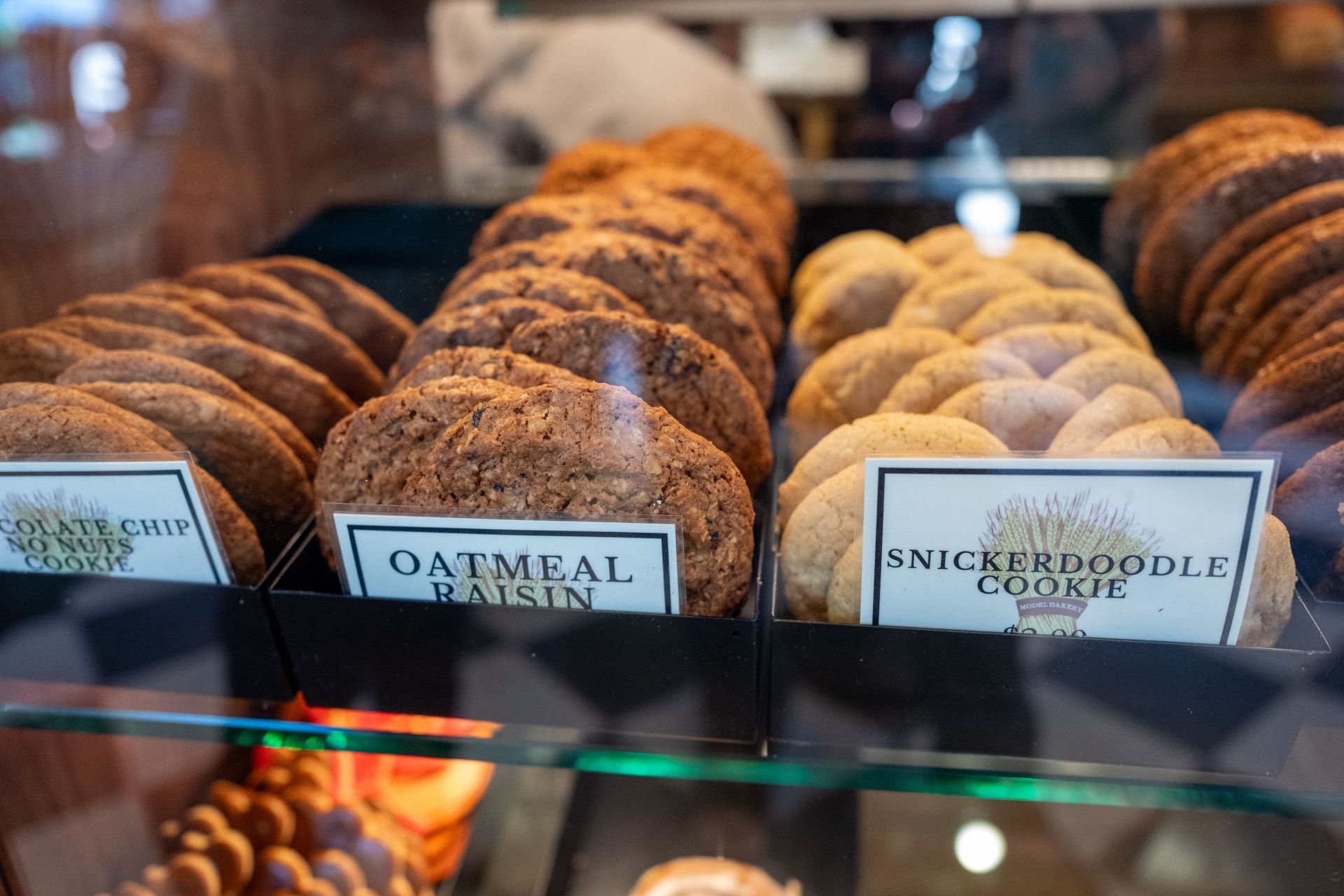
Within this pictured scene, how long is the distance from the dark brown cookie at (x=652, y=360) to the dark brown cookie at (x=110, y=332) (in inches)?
14.9

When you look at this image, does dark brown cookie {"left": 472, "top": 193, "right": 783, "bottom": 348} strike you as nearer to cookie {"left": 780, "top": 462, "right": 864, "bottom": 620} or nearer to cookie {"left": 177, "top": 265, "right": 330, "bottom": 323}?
cookie {"left": 177, "top": 265, "right": 330, "bottom": 323}

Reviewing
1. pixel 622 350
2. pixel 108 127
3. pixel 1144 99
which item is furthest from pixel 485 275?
pixel 1144 99

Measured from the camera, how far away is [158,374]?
0.87 meters

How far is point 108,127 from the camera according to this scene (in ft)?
3.99

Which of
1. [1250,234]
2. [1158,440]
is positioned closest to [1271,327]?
[1250,234]

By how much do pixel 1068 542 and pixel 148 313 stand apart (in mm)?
908

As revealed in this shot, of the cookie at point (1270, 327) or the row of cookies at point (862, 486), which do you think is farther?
the cookie at point (1270, 327)

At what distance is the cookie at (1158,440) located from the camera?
0.74m

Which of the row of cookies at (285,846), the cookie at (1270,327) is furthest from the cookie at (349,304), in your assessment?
the cookie at (1270,327)

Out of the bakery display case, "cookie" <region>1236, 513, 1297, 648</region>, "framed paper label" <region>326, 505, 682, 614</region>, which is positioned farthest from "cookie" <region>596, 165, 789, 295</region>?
"cookie" <region>1236, 513, 1297, 648</region>

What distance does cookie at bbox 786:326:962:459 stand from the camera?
0.99 meters

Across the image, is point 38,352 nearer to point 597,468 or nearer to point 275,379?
point 275,379

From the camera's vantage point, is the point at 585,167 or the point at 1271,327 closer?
the point at 1271,327

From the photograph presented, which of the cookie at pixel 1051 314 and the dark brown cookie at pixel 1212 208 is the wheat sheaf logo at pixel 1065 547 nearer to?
the cookie at pixel 1051 314
